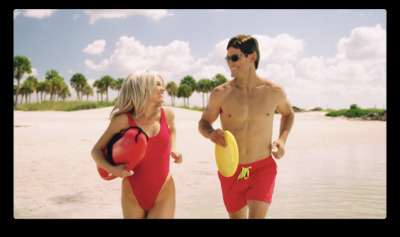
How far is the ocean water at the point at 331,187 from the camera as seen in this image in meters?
6.55

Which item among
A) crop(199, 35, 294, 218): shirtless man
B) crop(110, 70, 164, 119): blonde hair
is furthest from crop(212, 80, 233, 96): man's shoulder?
crop(110, 70, 164, 119): blonde hair

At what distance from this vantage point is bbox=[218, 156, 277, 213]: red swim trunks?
380 cm

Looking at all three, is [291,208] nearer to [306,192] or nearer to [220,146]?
[306,192]

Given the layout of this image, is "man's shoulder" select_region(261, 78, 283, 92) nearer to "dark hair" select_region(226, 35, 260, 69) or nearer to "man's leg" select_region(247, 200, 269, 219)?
"dark hair" select_region(226, 35, 260, 69)

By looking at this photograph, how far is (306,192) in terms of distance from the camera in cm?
783

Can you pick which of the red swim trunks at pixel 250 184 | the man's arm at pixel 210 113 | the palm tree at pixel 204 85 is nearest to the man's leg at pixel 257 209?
the red swim trunks at pixel 250 184

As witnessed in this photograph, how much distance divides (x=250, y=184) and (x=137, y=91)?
1565mm

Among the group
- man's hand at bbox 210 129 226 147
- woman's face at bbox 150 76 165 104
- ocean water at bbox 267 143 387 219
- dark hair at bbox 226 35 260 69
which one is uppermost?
dark hair at bbox 226 35 260 69

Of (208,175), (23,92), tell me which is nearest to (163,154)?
(208,175)

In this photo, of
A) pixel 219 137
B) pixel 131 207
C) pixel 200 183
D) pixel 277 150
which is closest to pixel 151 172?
pixel 131 207

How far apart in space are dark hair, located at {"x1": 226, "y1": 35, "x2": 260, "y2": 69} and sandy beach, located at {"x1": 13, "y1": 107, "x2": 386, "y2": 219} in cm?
317

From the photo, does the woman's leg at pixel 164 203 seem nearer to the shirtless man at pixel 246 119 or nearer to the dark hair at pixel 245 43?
the shirtless man at pixel 246 119

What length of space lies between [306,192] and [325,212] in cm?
129

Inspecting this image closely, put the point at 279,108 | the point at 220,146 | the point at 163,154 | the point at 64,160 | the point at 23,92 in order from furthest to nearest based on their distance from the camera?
1. the point at 23,92
2. the point at 64,160
3. the point at 279,108
4. the point at 220,146
5. the point at 163,154
